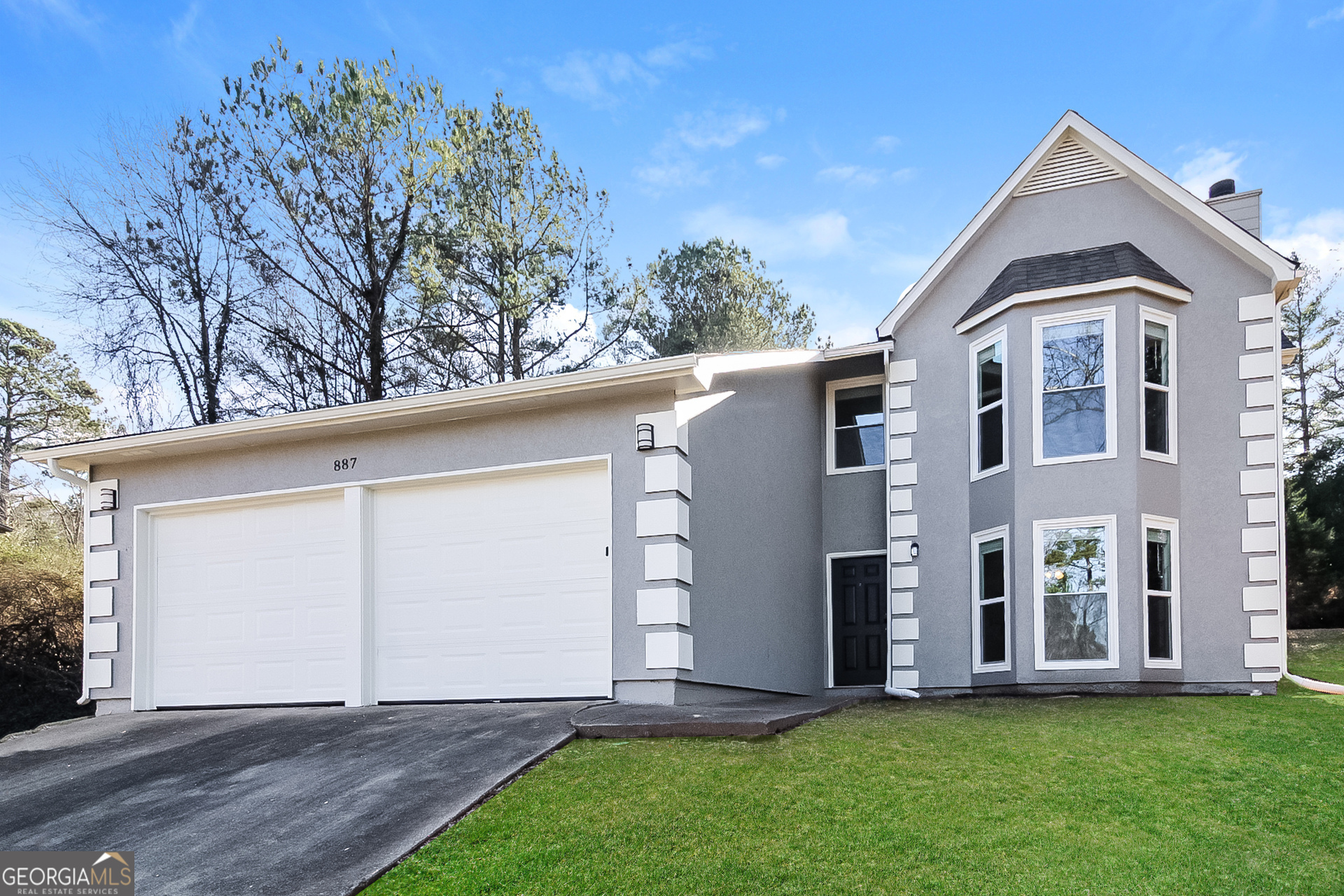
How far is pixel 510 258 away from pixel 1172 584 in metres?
14.7

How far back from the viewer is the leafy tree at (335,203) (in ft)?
62.3

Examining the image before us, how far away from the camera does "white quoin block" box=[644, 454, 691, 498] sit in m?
8.88

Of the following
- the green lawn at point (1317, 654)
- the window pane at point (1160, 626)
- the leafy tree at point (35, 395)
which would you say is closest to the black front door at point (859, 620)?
the window pane at point (1160, 626)

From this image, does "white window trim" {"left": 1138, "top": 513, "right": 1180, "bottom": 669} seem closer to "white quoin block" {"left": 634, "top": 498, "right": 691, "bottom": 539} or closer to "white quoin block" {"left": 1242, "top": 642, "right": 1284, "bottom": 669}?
"white quoin block" {"left": 1242, "top": 642, "right": 1284, "bottom": 669}

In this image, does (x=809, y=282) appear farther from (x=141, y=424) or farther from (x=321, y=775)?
(x=321, y=775)

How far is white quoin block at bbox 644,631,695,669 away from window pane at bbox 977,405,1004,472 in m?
4.32

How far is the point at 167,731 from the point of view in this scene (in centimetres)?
946

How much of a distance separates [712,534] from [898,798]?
4.05 m

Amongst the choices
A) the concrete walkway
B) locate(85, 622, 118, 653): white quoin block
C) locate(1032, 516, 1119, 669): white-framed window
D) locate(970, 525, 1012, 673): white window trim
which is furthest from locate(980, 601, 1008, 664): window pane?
locate(85, 622, 118, 653): white quoin block

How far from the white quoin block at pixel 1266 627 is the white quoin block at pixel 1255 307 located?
306 cm

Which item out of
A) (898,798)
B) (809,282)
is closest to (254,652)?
(898,798)

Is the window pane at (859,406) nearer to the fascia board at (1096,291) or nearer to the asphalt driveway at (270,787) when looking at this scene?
the fascia board at (1096,291)

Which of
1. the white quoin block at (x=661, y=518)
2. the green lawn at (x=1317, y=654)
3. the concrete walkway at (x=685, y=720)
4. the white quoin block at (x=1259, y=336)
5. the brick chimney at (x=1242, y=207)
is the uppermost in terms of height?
the brick chimney at (x=1242, y=207)

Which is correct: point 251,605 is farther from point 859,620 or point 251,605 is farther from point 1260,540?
point 1260,540
